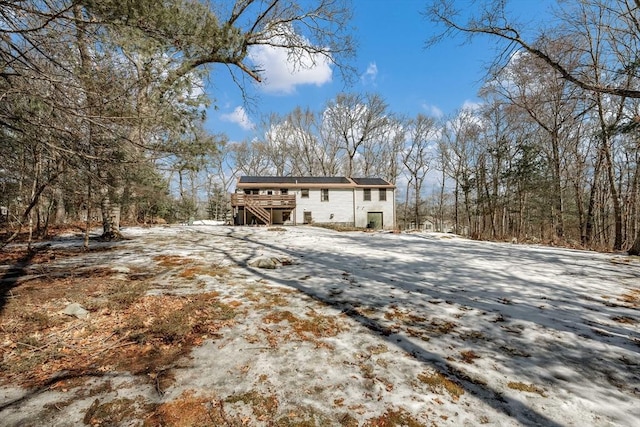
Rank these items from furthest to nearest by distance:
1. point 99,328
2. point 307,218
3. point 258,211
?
point 307,218
point 258,211
point 99,328

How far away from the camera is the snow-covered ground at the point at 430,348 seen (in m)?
1.96

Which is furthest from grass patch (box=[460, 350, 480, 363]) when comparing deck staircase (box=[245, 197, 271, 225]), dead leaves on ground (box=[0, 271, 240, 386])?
deck staircase (box=[245, 197, 271, 225])

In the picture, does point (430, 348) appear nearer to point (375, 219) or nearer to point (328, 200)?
point (328, 200)

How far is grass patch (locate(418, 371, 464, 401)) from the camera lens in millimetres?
2121

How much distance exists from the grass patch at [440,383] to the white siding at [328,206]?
20.0 metres

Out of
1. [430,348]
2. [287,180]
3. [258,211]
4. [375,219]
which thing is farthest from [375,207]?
[430,348]

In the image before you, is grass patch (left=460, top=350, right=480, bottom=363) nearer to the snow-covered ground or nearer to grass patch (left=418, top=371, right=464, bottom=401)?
the snow-covered ground

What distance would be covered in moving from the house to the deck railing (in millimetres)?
649

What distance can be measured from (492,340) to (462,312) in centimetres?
67

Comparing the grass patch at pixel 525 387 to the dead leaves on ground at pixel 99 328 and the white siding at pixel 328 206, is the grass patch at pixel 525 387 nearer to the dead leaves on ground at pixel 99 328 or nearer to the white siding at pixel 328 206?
the dead leaves on ground at pixel 99 328

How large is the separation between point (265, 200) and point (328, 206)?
19.0ft

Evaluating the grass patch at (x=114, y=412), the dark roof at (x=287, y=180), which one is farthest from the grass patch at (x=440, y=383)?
the dark roof at (x=287, y=180)

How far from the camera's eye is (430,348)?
9.00 feet

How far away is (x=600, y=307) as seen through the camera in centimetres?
367
